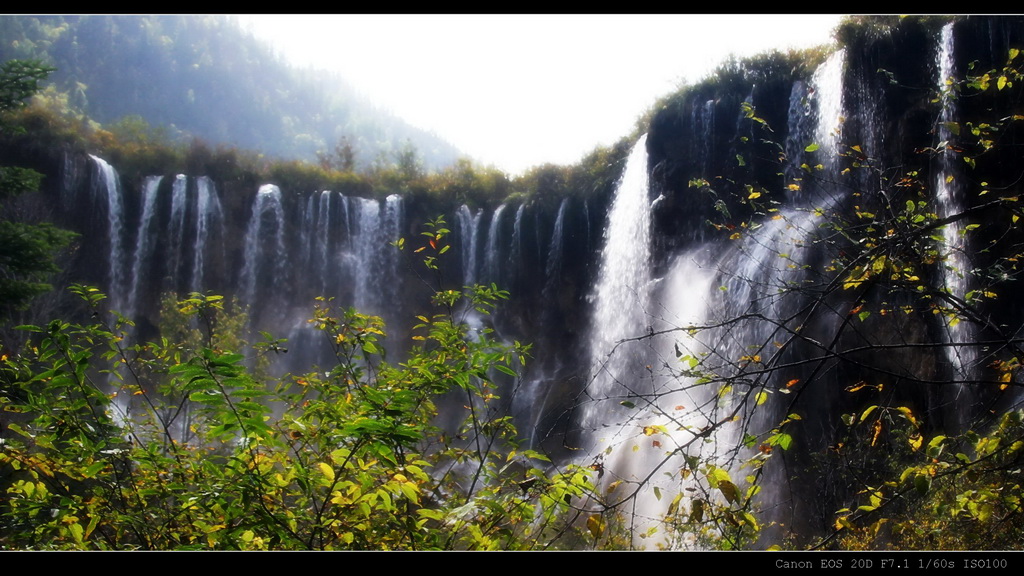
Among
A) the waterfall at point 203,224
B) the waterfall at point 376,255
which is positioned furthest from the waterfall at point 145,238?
the waterfall at point 376,255

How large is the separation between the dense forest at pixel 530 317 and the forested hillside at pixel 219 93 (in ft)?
0.72

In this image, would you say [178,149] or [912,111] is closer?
[912,111]

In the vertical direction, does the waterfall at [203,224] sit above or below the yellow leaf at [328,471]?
above

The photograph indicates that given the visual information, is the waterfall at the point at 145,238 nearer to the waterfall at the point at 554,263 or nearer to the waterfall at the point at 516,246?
the waterfall at the point at 516,246

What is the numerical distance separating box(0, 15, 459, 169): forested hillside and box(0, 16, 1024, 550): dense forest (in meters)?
0.22

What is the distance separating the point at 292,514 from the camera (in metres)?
1.73

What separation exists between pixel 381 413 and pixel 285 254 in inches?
526

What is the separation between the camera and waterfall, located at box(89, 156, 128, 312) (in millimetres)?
12362

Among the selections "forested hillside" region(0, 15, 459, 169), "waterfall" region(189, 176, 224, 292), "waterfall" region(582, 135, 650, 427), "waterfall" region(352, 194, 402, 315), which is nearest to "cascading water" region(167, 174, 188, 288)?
"waterfall" region(189, 176, 224, 292)

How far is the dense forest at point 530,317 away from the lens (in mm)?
1725

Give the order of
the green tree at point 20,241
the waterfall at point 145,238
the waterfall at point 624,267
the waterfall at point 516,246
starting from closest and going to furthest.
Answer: the green tree at point 20,241
the waterfall at point 624,267
the waterfall at point 145,238
the waterfall at point 516,246
